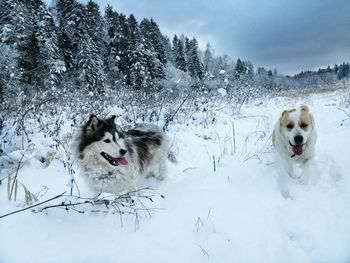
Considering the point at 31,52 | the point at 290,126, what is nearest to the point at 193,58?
the point at 31,52

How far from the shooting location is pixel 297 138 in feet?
14.7

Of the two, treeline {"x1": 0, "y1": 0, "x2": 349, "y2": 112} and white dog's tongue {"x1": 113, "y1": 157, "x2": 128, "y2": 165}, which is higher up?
treeline {"x1": 0, "y1": 0, "x2": 349, "y2": 112}

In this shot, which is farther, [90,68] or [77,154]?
[90,68]

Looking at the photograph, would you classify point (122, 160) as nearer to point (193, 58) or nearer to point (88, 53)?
point (88, 53)

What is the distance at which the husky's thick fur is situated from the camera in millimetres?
4527

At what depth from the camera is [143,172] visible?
514 centimetres

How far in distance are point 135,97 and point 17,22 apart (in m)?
20.6

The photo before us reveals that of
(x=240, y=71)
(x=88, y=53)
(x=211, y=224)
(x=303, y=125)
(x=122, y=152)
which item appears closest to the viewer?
(x=211, y=224)

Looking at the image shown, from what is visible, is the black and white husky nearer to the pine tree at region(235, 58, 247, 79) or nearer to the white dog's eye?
the white dog's eye

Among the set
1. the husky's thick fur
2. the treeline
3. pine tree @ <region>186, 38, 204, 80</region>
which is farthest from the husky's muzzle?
pine tree @ <region>186, 38, 204, 80</region>

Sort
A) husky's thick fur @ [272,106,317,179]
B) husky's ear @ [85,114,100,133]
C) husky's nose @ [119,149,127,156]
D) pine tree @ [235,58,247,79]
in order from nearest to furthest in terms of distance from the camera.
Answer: husky's nose @ [119,149,127,156]
husky's ear @ [85,114,100,133]
husky's thick fur @ [272,106,317,179]
pine tree @ [235,58,247,79]

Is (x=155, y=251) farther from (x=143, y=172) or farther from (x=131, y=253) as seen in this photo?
(x=143, y=172)

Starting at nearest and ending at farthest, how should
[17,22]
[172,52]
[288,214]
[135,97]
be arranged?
[288,214] < [135,97] < [17,22] < [172,52]

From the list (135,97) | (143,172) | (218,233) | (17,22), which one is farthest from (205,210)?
(17,22)
